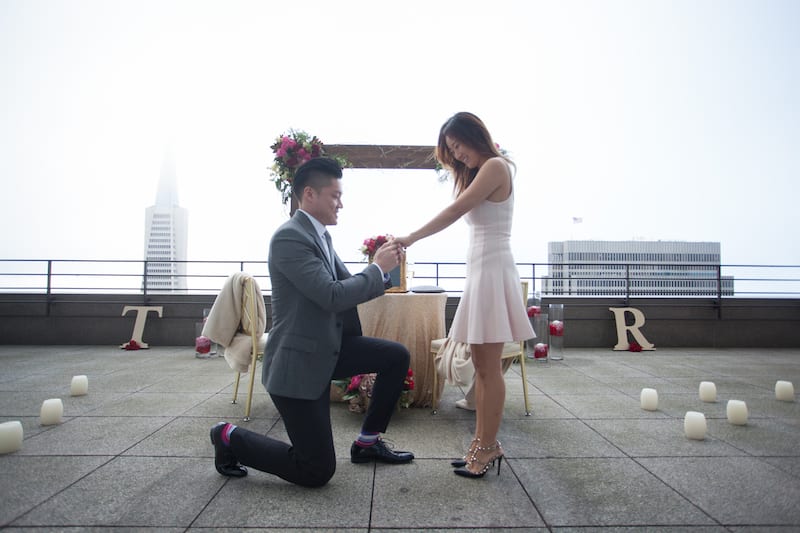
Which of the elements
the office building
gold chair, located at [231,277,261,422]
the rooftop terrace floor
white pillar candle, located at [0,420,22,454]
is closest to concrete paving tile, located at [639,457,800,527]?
the rooftop terrace floor

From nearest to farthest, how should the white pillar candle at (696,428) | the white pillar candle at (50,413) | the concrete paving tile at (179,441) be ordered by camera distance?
1. the concrete paving tile at (179,441)
2. the white pillar candle at (696,428)
3. the white pillar candle at (50,413)

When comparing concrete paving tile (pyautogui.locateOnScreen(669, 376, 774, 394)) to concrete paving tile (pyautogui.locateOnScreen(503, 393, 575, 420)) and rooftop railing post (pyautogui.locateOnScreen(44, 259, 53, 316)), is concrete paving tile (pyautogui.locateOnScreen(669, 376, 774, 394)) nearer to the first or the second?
concrete paving tile (pyautogui.locateOnScreen(503, 393, 575, 420))

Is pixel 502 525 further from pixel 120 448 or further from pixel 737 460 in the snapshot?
pixel 120 448

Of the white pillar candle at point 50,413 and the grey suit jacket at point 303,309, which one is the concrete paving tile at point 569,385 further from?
the white pillar candle at point 50,413

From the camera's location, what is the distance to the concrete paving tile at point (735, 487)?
166 centimetres

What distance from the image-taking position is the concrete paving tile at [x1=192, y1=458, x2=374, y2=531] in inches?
63.3

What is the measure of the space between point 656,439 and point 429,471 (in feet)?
4.45

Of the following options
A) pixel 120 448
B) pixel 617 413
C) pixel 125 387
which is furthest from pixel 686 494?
pixel 125 387

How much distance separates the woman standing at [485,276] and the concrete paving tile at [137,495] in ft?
3.59

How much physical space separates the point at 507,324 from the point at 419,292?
143 centimetres

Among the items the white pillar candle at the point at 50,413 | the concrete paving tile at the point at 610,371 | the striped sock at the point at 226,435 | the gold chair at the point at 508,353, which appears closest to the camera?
the striped sock at the point at 226,435

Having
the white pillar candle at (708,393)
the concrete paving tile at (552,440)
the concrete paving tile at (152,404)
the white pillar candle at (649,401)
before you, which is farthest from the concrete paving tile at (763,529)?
the concrete paving tile at (152,404)

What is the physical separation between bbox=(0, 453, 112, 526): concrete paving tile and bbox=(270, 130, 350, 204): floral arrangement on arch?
94.6 inches

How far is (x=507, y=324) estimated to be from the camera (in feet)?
6.47
